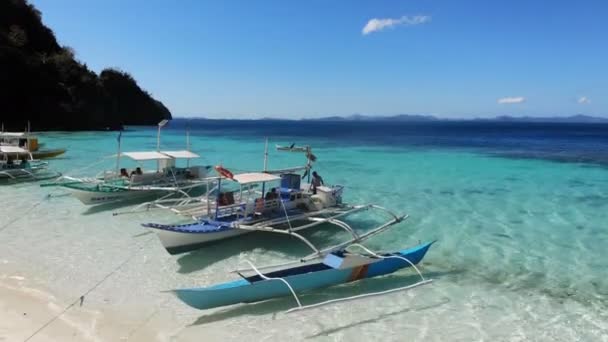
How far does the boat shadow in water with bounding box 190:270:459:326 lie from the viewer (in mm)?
8648

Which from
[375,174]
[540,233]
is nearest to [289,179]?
[540,233]

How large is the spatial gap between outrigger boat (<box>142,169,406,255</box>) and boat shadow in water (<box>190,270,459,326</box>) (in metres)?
1.26

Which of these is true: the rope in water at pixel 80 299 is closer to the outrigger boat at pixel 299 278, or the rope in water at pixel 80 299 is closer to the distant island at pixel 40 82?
the outrigger boat at pixel 299 278

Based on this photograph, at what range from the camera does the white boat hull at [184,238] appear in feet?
37.0

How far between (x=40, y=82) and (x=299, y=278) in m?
79.1

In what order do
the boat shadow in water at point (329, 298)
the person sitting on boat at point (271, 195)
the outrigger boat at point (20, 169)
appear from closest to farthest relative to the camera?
1. the boat shadow in water at point (329, 298)
2. the person sitting on boat at point (271, 195)
3. the outrigger boat at point (20, 169)

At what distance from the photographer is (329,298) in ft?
31.4

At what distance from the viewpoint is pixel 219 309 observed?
8.91 metres

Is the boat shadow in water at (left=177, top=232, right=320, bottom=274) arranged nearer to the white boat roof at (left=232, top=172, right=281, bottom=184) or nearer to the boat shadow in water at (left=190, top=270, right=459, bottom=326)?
the white boat roof at (left=232, top=172, right=281, bottom=184)

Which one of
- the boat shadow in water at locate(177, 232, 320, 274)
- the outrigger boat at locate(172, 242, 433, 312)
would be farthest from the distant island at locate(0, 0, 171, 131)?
the outrigger boat at locate(172, 242, 433, 312)

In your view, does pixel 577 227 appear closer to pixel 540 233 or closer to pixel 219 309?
pixel 540 233

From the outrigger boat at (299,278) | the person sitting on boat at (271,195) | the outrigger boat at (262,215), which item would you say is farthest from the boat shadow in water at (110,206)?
the outrigger boat at (299,278)

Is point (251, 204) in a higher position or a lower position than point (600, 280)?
higher

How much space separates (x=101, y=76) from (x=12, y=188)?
98.3m
